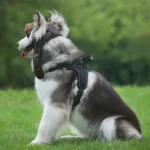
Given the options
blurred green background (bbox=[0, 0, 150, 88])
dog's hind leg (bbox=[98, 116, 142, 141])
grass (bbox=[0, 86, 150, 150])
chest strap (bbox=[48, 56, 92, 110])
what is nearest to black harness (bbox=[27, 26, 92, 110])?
chest strap (bbox=[48, 56, 92, 110])

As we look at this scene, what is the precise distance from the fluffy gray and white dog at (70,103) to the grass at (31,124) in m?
0.19

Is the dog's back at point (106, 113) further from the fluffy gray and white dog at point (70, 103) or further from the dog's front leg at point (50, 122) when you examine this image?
the dog's front leg at point (50, 122)

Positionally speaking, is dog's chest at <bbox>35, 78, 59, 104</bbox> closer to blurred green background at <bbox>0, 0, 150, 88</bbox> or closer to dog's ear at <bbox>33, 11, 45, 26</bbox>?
dog's ear at <bbox>33, 11, 45, 26</bbox>

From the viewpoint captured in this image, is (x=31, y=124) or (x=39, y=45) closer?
(x=39, y=45)

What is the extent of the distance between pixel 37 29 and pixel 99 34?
27730 millimetres

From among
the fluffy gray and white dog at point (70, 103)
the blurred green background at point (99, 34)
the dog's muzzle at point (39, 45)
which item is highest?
the dog's muzzle at point (39, 45)

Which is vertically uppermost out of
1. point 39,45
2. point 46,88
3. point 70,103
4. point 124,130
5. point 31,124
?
point 39,45

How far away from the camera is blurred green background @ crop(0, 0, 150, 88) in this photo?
28.3m

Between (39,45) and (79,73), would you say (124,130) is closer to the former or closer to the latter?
(79,73)

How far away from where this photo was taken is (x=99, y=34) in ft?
111

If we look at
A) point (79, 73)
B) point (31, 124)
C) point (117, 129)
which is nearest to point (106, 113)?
point (117, 129)

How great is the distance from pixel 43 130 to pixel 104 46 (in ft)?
92.0

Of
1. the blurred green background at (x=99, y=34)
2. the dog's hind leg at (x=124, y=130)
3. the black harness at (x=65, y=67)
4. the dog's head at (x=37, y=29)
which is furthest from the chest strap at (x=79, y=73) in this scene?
the blurred green background at (x=99, y=34)

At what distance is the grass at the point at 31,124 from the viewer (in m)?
5.85
